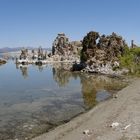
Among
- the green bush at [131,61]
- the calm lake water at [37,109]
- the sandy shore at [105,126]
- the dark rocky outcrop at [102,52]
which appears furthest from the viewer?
the dark rocky outcrop at [102,52]

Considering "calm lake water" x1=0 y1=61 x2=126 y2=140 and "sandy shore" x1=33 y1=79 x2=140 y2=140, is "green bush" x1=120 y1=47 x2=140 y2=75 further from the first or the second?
"sandy shore" x1=33 y1=79 x2=140 y2=140

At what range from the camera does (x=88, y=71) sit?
133000 mm

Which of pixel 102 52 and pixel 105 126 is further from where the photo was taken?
pixel 102 52

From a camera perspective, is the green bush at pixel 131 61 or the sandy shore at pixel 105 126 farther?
the green bush at pixel 131 61

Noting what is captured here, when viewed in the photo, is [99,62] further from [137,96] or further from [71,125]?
[71,125]

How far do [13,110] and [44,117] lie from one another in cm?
767

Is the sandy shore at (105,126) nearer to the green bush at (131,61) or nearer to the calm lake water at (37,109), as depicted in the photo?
the calm lake water at (37,109)

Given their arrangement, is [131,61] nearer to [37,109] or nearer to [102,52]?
[102,52]

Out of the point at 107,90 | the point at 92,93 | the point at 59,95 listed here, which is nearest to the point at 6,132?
the point at 59,95

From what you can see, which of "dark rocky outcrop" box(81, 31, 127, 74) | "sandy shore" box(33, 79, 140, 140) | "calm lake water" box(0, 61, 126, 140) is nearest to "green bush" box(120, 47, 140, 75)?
"dark rocky outcrop" box(81, 31, 127, 74)

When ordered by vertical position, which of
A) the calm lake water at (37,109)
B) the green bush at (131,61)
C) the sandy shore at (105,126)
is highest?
the green bush at (131,61)

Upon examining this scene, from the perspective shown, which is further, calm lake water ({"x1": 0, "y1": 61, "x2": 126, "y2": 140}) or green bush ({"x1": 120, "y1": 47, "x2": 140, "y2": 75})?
green bush ({"x1": 120, "y1": 47, "x2": 140, "y2": 75})

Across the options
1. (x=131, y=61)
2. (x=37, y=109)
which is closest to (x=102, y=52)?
(x=131, y=61)

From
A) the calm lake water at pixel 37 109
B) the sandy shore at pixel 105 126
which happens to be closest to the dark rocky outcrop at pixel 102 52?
the calm lake water at pixel 37 109
